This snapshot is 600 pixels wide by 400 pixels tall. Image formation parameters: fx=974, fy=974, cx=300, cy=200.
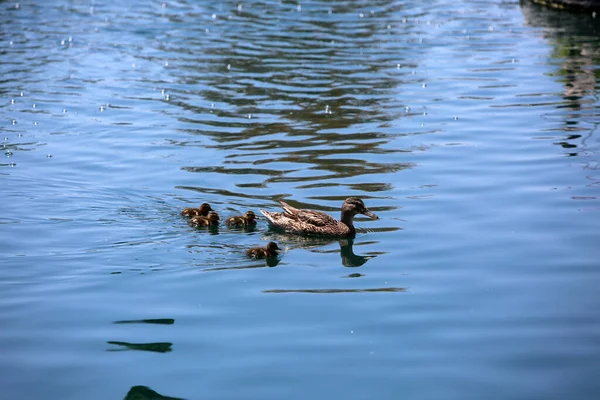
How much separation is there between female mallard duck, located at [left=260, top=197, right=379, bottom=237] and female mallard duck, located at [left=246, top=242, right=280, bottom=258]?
2.81ft

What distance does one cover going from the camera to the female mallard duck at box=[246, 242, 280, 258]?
11727 mm

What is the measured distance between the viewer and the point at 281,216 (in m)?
12.8

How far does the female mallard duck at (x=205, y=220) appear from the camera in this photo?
12.5 metres

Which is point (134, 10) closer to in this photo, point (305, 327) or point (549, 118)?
point (549, 118)

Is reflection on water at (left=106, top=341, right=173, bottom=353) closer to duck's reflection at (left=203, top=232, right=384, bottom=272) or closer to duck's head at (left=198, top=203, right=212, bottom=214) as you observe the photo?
duck's reflection at (left=203, top=232, right=384, bottom=272)

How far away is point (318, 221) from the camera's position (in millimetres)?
12688

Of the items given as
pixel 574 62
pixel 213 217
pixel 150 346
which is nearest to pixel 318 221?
pixel 213 217

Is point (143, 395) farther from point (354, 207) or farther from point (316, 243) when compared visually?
point (354, 207)

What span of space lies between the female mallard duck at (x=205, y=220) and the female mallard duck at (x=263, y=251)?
979 millimetres

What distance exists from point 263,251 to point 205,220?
117cm

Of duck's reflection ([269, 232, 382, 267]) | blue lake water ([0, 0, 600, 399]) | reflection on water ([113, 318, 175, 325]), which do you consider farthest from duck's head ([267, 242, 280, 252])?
reflection on water ([113, 318, 175, 325])

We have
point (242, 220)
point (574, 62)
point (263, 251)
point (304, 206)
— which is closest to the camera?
point (263, 251)

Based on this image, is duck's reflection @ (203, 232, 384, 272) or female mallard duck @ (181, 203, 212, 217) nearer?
duck's reflection @ (203, 232, 384, 272)

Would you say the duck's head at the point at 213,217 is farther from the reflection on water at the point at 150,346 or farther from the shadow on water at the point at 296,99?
the reflection on water at the point at 150,346
